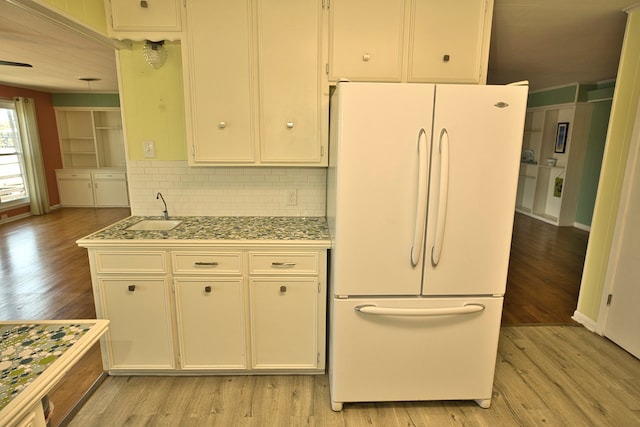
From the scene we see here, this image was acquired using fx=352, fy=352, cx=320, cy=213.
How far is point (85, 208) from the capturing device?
7355 millimetres

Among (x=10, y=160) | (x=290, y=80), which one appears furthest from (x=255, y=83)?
(x=10, y=160)

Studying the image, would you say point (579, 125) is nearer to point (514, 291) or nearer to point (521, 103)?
point (514, 291)

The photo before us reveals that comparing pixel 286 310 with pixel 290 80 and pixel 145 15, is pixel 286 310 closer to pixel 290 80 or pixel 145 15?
pixel 290 80

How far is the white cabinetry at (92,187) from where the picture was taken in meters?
7.25

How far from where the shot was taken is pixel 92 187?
24.1 ft

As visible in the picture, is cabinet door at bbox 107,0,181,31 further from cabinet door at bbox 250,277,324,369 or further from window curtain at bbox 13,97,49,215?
window curtain at bbox 13,97,49,215

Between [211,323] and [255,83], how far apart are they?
4.98 feet

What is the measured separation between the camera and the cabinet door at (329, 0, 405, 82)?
2.12m

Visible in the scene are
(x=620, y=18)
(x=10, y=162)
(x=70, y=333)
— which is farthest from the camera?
(x=10, y=162)

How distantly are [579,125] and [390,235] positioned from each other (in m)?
5.62

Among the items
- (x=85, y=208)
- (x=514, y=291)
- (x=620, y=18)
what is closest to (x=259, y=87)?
(x=620, y=18)

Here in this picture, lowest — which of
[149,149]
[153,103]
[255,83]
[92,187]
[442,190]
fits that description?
[92,187]

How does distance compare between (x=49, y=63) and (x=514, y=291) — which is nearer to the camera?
(x=514, y=291)

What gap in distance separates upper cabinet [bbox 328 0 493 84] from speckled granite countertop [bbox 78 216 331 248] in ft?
3.22
